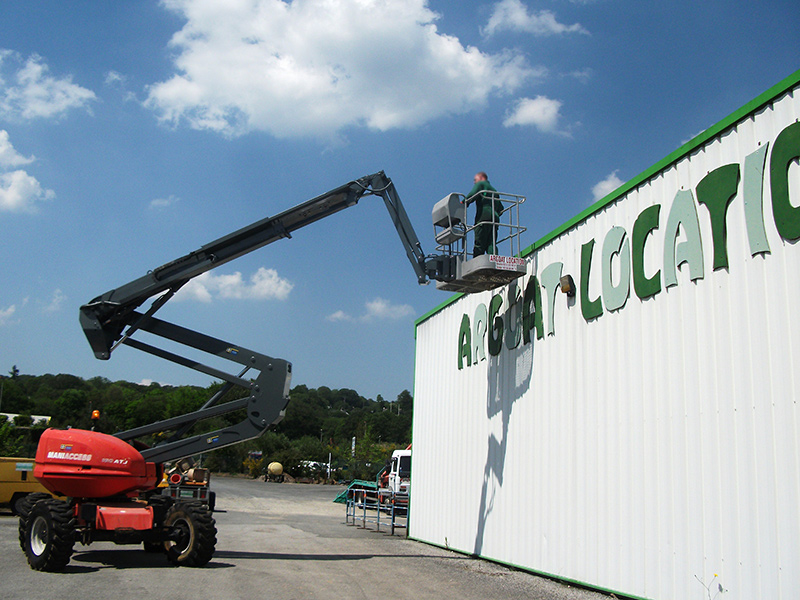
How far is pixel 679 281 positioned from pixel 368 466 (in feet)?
133

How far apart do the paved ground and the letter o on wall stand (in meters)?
4.55

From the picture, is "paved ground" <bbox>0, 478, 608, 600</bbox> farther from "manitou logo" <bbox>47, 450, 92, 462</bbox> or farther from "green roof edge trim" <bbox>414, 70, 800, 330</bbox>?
"green roof edge trim" <bbox>414, 70, 800, 330</bbox>

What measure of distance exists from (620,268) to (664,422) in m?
2.52

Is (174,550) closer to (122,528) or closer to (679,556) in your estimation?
(122,528)

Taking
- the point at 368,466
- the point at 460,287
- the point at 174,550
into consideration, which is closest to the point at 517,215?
the point at 460,287

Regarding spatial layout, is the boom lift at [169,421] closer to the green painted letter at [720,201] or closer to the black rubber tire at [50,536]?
the black rubber tire at [50,536]

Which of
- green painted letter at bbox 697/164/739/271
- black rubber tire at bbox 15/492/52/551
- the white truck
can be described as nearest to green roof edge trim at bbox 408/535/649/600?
green painted letter at bbox 697/164/739/271

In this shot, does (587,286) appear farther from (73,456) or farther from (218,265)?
(73,456)

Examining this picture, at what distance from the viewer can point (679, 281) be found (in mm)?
8547

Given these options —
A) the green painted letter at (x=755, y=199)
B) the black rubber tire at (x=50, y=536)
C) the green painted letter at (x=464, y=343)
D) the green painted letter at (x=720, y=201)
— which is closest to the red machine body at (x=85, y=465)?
the black rubber tire at (x=50, y=536)

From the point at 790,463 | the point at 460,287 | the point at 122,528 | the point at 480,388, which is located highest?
the point at 460,287

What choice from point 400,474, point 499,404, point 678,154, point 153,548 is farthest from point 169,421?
point 400,474

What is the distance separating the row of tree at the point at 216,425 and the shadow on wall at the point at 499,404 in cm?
834

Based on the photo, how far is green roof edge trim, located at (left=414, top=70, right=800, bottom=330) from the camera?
23.7 feet
